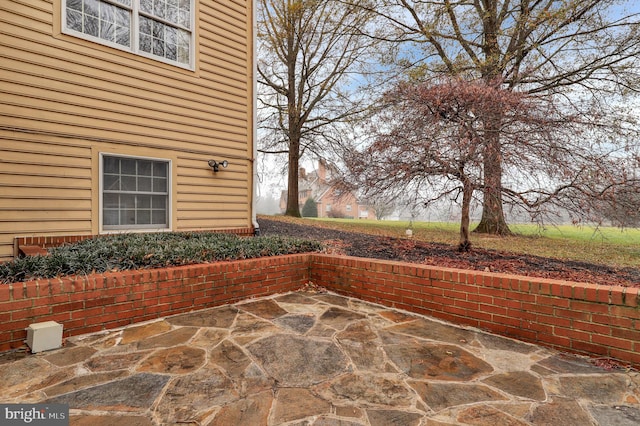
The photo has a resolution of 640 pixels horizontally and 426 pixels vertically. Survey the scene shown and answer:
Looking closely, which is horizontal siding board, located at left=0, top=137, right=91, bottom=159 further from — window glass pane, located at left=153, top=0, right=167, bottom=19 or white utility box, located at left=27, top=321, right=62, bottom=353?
white utility box, located at left=27, top=321, right=62, bottom=353

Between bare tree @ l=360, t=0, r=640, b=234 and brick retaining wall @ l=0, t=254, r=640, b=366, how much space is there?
4325 millimetres

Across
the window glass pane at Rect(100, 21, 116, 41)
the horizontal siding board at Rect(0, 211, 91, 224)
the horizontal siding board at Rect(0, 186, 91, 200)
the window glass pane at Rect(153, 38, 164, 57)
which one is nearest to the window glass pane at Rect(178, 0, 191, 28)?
the window glass pane at Rect(153, 38, 164, 57)

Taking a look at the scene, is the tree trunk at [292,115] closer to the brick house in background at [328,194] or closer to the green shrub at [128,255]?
the brick house in background at [328,194]

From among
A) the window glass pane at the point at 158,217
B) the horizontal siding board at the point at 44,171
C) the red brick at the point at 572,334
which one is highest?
the horizontal siding board at the point at 44,171

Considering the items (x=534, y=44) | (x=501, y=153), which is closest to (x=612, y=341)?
(x=501, y=153)

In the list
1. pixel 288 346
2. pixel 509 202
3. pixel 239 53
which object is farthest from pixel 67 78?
pixel 509 202

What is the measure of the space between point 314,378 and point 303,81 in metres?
13.7

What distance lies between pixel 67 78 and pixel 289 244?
3978mm

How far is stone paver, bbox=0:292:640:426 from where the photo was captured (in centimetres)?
167

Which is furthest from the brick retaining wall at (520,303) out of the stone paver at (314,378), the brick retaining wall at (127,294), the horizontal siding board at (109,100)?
the horizontal siding board at (109,100)

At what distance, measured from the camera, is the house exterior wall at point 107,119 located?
424cm

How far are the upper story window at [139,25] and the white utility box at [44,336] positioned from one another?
433 cm

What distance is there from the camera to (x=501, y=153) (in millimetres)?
4062

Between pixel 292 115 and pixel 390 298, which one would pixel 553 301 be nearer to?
pixel 390 298
